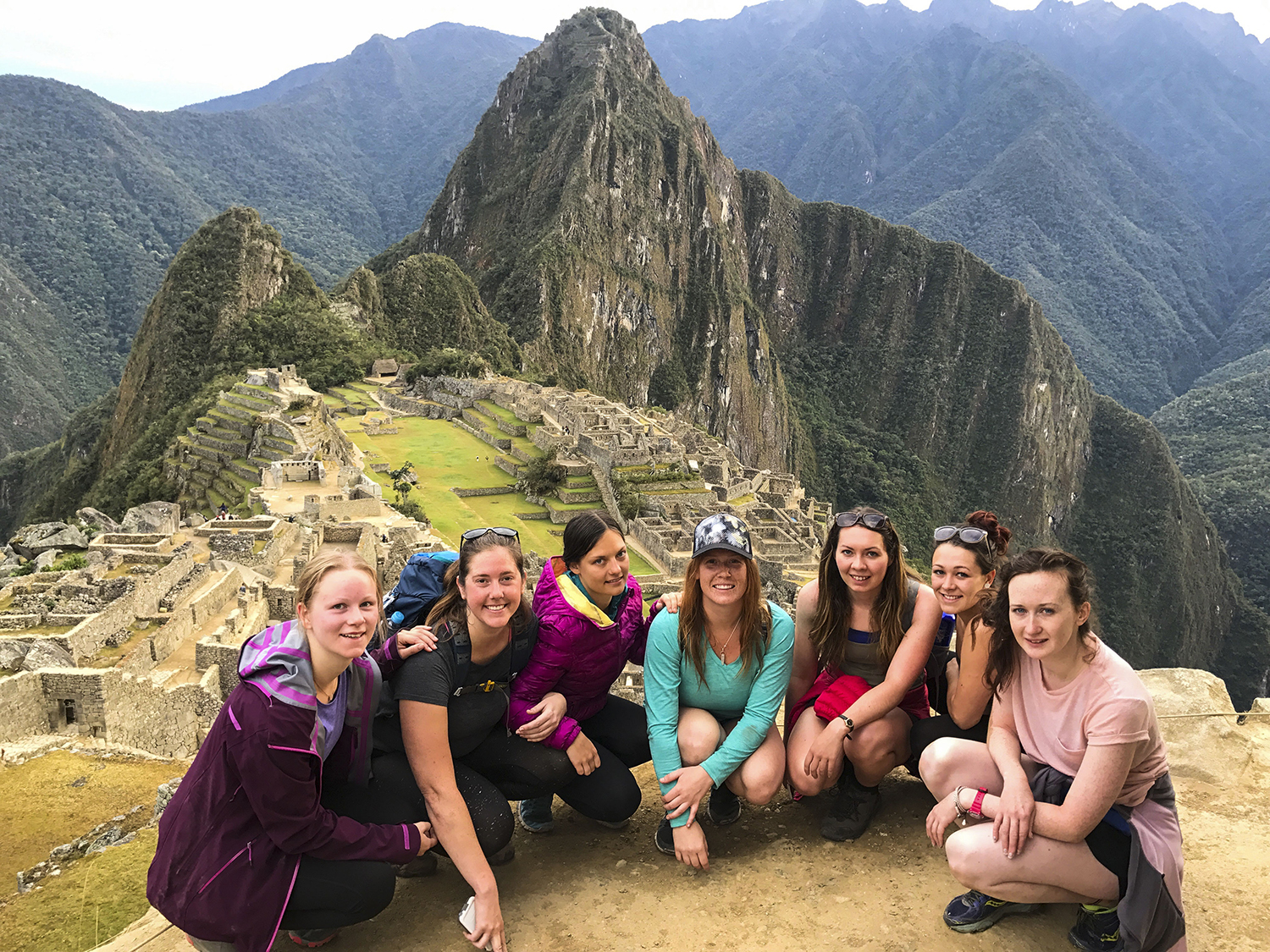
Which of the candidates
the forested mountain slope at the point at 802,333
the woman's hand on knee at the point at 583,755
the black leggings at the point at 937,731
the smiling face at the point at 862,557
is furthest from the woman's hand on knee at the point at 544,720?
the forested mountain slope at the point at 802,333

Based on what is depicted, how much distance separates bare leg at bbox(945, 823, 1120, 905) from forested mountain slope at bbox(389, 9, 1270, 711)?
9041 cm

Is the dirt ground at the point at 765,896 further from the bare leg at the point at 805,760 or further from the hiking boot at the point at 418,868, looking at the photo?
the bare leg at the point at 805,760

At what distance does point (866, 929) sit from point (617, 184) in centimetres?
12086

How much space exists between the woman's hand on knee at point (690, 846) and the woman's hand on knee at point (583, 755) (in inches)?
21.2

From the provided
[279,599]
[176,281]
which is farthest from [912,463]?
[279,599]

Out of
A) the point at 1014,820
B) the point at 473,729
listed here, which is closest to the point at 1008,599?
the point at 1014,820

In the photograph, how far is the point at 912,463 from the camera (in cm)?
13538

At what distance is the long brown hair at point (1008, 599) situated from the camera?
154 inches

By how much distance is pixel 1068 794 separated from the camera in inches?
155

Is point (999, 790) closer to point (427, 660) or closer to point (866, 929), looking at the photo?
point (866, 929)

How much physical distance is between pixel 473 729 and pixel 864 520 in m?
2.22

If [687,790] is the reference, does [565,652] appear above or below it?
above

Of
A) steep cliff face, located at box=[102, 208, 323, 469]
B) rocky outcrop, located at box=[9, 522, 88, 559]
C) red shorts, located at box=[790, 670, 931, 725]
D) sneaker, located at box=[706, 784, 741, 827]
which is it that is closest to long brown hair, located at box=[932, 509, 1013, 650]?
red shorts, located at box=[790, 670, 931, 725]

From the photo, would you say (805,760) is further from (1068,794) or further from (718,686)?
(1068,794)
